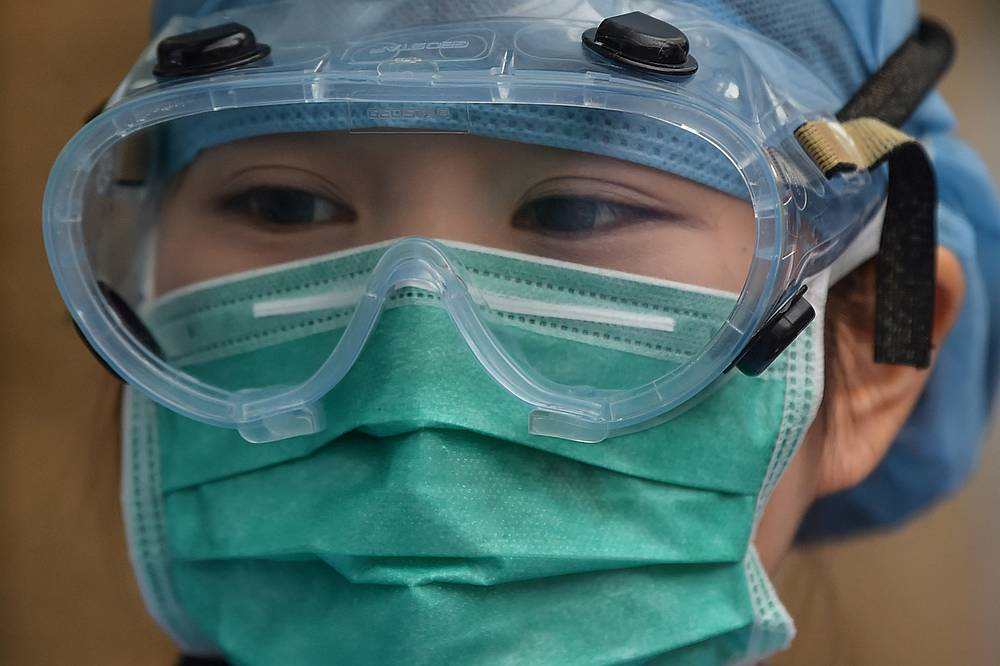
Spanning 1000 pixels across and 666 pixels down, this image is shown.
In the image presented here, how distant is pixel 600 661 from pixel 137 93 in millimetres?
615

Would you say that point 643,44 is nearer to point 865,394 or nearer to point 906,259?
point 906,259

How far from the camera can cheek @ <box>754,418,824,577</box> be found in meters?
1.02

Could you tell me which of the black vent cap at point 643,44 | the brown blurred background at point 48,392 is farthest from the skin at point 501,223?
the brown blurred background at point 48,392

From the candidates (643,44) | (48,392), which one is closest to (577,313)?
(643,44)

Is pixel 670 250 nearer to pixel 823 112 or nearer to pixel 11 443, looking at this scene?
pixel 823 112

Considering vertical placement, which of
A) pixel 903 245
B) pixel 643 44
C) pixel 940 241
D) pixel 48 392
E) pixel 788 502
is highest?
pixel 643 44

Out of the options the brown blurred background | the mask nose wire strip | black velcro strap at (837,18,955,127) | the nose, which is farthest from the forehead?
the brown blurred background

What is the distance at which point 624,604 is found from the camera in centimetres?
90

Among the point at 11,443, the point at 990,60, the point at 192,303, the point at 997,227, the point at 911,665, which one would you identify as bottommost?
the point at 911,665

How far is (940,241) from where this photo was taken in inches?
45.3

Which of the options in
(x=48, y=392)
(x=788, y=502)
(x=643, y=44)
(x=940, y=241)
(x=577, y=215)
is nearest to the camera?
(x=643, y=44)

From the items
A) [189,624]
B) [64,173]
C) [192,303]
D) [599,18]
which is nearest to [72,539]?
[189,624]

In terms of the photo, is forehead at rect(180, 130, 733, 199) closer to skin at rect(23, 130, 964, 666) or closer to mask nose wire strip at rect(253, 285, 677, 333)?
skin at rect(23, 130, 964, 666)

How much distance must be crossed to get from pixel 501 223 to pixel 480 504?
233 millimetres
